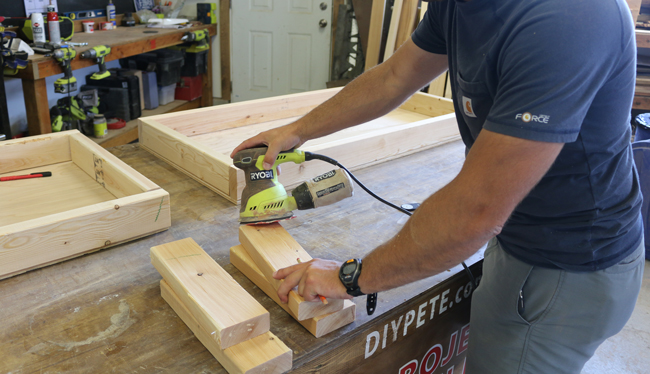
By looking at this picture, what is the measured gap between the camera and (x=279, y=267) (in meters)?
1.13

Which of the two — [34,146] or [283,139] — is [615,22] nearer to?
[283,139]

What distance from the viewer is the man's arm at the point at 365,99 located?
1372 mm

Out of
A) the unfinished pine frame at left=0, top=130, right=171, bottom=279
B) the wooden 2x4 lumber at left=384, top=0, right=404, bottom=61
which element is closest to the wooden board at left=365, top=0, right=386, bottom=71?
the wooden 2x4 lumber at left=384, top=0, right=404, bottom=61

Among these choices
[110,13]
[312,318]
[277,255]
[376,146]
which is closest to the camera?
[312,318]

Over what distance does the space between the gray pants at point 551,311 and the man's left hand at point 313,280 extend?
40cm

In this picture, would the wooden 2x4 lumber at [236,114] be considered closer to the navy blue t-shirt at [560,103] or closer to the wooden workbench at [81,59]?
the navy blue t-shirt at [560,103]

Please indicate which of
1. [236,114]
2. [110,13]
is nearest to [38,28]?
[110,13]

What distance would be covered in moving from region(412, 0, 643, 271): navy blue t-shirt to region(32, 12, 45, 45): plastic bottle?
3039 millimetres

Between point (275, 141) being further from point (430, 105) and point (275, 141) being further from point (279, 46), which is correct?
point (279, 46)

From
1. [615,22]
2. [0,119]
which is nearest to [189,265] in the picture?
[615,22]

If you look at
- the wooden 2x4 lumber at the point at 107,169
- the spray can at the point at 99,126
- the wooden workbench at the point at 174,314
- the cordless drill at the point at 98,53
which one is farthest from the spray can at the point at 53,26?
the wooden workbench at the point at 174,314

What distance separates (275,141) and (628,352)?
6.75ft

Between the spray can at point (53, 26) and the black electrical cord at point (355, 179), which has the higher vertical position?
the spray can at point (53, 26)

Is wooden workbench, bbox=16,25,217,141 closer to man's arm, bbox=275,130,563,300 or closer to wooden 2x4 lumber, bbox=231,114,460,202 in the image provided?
wooden 2x4 lumber, bbox=231,114,460,202
